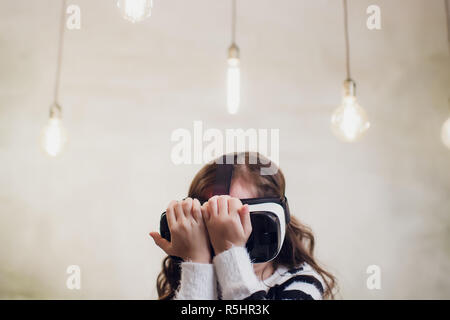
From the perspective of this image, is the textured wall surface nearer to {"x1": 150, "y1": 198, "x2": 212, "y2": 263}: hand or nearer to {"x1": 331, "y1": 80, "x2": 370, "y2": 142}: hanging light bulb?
{"x1": 331, "y1": 80, "x2": 370, "y2": 142}: hanging light bulb

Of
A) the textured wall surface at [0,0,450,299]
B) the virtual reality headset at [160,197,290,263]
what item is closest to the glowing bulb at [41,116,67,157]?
the textured wall surface at [0,0,450,299]

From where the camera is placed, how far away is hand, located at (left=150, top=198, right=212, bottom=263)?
720mm

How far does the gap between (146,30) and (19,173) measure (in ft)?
2.52

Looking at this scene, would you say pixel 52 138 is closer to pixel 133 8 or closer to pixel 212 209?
pixel 133 8

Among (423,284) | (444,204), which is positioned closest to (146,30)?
(444,204)

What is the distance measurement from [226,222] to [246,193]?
0.20 meters

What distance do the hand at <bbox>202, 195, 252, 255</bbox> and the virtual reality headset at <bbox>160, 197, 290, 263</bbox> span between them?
6 cm

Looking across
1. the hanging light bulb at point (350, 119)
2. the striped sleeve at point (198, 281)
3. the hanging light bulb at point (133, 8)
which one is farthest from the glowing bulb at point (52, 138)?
the hanging light bulb at point (350, 119)

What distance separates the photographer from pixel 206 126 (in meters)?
1.50

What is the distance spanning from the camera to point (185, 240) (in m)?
0.72

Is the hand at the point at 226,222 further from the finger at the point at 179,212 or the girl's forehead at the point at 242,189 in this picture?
the girl's forehead at the point at 242,189

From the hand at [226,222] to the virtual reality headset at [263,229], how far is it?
0.20 feet

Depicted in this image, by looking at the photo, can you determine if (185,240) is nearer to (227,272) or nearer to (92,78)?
(227,272)

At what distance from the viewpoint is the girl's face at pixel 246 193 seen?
0.88 meters
